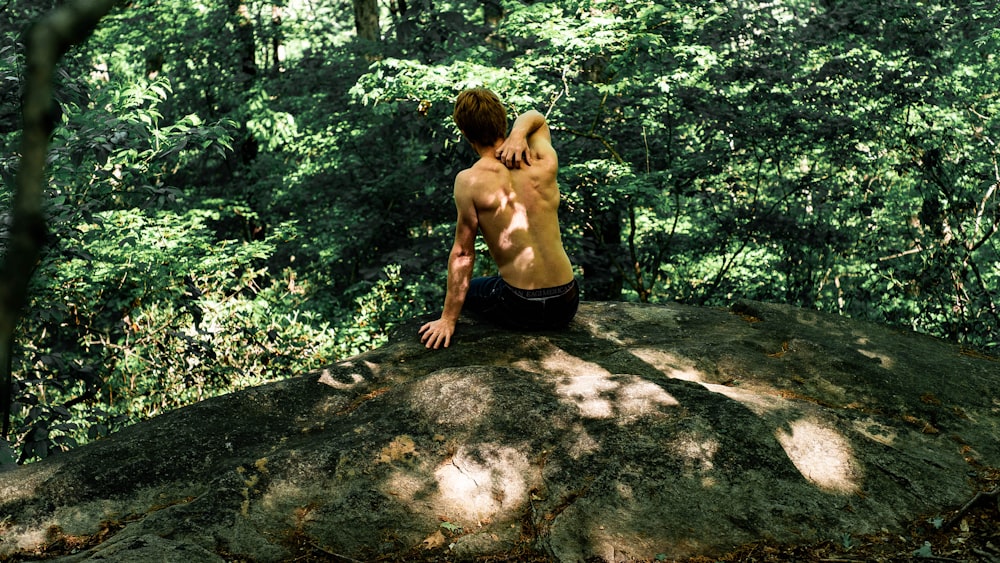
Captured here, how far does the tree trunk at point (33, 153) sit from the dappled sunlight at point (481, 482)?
7.35 ft

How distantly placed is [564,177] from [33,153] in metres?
6.96

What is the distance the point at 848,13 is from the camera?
322 inches

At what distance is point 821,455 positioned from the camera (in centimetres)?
294

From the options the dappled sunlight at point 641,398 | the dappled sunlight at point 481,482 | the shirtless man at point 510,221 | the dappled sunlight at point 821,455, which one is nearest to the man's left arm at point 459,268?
the shirtless man at point 510,221

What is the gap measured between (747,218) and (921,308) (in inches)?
81.0

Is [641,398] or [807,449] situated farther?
[641,398]

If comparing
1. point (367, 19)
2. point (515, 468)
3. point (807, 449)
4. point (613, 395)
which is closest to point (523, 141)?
point (613, 395)

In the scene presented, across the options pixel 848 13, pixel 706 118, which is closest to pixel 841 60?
pixel 848 13

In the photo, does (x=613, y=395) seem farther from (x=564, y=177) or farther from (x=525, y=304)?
(x=564, y=177)

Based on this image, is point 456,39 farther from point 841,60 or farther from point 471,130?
point 471,130

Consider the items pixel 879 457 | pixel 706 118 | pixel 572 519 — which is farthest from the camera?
pixel 706 118

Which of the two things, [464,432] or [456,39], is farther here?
[456,39]

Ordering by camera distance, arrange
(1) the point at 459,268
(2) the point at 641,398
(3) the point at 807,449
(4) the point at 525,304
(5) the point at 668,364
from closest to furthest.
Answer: (3) the point at 807,449 < (2) the point at 641,398 < (5) the point at 668,364 < (1) the point at 459,268 < (4) the point at 525,304

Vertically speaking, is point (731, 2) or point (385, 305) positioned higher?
point (731, 2)
